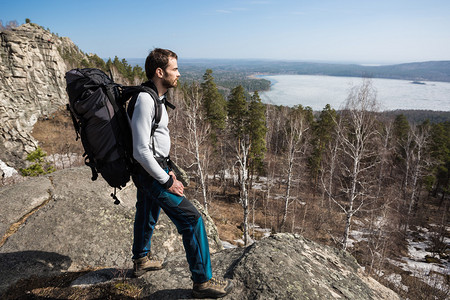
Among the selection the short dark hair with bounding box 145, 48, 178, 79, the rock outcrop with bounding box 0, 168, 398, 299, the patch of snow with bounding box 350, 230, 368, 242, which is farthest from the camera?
the patch of snow with bounding box 350, 230, 368, 242

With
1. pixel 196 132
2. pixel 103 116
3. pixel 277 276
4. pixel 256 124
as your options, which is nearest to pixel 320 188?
pixel 256 124

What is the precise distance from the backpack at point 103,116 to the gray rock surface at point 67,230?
2348 millimetres

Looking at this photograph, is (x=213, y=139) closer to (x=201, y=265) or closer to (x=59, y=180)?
(x=59, y=180)

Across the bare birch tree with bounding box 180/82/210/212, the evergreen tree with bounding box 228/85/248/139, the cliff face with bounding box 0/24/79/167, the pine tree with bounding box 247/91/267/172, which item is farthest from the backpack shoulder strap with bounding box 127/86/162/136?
the cliff face with bounding box 0/24/79/167

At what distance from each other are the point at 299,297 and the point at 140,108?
107 inches

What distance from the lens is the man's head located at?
246 cm

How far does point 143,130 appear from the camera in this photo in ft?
7.47

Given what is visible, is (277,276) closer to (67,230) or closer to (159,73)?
(159,73)

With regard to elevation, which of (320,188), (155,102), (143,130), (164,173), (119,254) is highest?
(155,102)

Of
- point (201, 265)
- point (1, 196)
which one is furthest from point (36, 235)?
point (201, 265)

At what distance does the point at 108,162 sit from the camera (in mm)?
2391

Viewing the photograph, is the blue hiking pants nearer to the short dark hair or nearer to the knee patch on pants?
the knee patch on pants

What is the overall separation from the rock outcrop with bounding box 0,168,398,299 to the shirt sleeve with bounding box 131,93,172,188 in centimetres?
165

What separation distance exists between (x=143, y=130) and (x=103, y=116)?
1.27 feet
